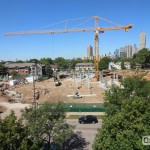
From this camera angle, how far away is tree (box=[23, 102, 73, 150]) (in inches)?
858

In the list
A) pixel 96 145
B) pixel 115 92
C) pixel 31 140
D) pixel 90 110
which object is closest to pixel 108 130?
pixel 96 145

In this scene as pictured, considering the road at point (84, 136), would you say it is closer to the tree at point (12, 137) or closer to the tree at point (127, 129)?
the tree at point (127, 129)

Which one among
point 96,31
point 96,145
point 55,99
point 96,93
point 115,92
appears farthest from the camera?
point 96,31

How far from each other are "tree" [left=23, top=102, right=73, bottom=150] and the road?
447 cm

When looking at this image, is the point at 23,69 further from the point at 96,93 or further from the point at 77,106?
the point at 77,106

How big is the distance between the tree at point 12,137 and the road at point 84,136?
10.0m

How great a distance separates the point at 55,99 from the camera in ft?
183

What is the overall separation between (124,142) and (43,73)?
4232 inches

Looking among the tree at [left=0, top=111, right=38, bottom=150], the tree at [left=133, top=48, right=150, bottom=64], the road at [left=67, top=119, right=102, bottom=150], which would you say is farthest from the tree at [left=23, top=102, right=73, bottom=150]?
the tree at [left=133, top=48, right=150, bottom=64]

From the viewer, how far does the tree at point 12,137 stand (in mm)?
16641

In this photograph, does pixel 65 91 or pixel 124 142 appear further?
pixel 65 91

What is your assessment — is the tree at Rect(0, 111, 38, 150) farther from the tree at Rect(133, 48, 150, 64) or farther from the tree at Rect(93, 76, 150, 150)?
the tree at Rect(133, 48, 150, 64)

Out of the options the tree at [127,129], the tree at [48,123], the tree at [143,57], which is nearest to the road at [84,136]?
the tree at [48,123]

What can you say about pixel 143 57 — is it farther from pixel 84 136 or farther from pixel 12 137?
pixel 12 137
